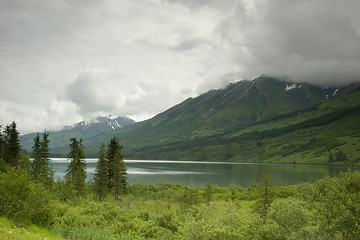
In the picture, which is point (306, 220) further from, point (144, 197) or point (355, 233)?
point (144, 197)

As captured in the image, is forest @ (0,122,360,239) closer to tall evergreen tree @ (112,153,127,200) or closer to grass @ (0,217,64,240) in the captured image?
grass @ (0,217,64,240)

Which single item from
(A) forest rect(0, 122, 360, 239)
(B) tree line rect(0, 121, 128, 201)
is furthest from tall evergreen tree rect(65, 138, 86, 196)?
(A) forest rect(0, 122, 360, 239)

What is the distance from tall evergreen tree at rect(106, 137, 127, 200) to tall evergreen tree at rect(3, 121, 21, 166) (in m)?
22.4

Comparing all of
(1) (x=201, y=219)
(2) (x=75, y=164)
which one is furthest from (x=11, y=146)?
(1) (x=201, y=219)

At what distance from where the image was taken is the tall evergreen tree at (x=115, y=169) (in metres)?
73.6

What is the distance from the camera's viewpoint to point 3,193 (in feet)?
91.4

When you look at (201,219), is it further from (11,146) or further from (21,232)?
(11,146)

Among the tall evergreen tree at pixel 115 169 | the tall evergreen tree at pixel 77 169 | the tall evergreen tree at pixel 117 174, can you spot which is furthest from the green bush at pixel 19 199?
the tall evergreen tree at pixel 115 169

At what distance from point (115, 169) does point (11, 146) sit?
26.2 metres

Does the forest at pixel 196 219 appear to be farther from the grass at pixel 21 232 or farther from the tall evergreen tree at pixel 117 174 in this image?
the tall evergreen tree at pixel 117 174

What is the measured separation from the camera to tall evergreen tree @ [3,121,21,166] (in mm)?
68000

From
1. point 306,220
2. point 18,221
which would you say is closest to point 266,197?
point 306,220

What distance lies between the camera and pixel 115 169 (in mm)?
73750

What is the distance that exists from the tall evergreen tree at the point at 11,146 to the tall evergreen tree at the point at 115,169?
2243 centimetres
